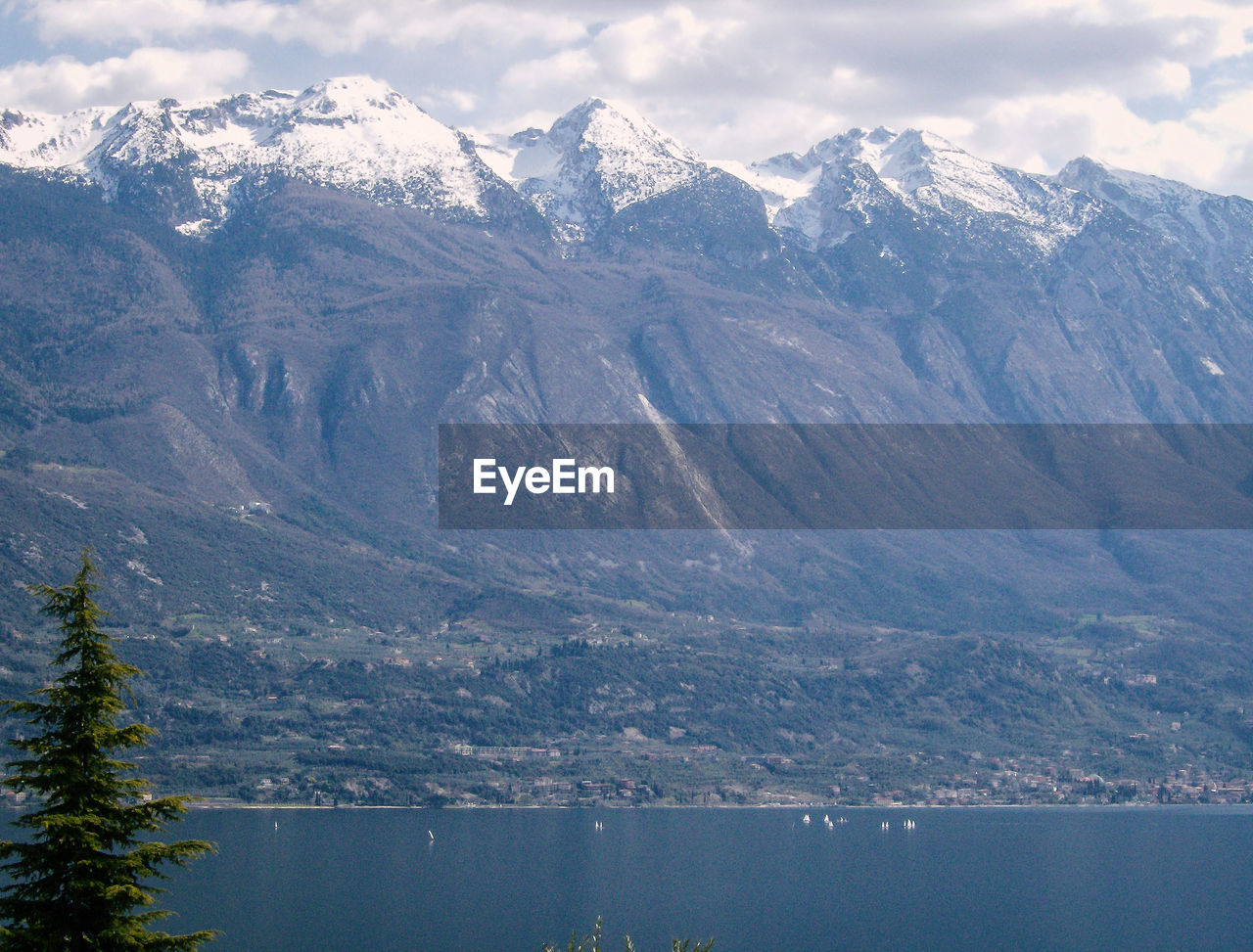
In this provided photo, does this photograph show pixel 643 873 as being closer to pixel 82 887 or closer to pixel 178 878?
pixel 178 878

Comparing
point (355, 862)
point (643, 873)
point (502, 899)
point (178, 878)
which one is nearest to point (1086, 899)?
point (643, 873)

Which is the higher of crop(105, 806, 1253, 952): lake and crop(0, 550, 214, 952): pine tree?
crop(0, 550, 214, 952): pine tree

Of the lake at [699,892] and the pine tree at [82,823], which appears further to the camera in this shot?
the lake at [699,892]

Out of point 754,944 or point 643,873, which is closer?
point 754,944

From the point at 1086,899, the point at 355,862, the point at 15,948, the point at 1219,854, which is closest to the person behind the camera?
the point at 15,948

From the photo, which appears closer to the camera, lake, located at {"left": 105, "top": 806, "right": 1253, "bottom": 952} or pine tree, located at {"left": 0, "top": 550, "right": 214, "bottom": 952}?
pine tree, located at {"left": 0, "top": 550, "right": 214, "bottom": 952}
